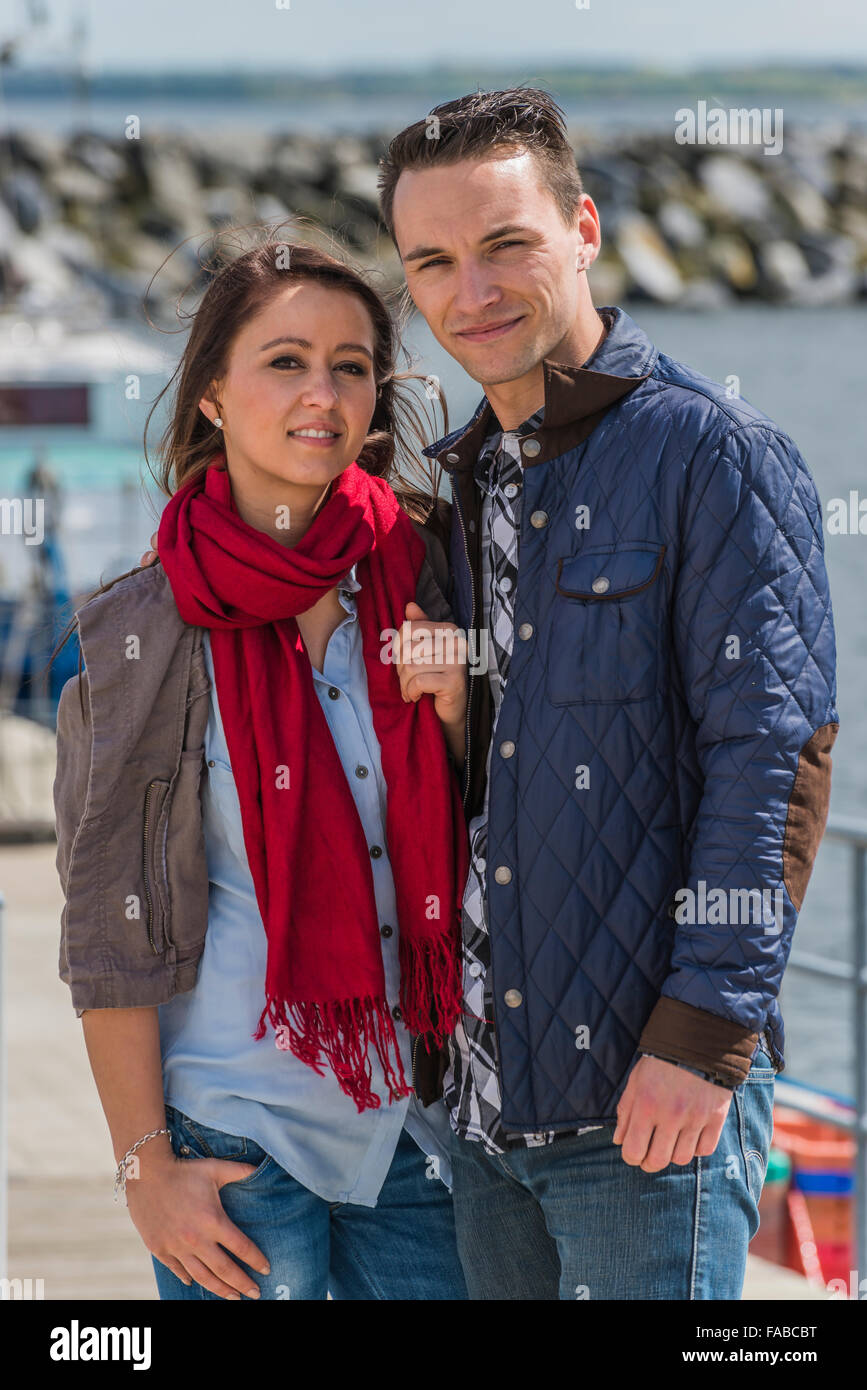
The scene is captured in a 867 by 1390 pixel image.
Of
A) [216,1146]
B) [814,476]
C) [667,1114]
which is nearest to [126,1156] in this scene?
[216,1146]

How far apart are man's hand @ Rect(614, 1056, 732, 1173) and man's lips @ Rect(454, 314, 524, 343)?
0.83 meters

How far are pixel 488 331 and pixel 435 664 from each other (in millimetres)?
395

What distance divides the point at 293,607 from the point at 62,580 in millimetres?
9340

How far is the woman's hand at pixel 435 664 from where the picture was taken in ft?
6.73

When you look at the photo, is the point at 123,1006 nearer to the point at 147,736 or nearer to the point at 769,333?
the point at 147,736

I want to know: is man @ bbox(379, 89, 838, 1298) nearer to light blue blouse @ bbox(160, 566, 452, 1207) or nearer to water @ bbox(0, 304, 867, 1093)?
light blue blouse @ bbox(160, 566, 452, 1207)

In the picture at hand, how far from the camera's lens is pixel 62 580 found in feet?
36.5

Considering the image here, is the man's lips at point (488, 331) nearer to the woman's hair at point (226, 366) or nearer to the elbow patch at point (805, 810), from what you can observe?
the woman's hair at point (226, 366)

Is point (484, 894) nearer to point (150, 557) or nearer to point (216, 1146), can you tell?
point (216, 1146)

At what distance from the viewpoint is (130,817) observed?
6.61ft

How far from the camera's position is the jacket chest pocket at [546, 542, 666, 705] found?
6.05 feet

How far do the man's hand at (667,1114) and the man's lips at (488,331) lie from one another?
2.73ft

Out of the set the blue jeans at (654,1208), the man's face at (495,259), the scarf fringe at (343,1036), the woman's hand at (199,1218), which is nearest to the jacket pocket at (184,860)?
the scarf fringe at (343,1036)

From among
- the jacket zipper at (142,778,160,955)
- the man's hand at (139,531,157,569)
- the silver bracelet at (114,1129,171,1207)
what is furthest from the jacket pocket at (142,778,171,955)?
the man's hand at (139,531,157,569)
